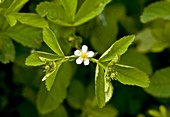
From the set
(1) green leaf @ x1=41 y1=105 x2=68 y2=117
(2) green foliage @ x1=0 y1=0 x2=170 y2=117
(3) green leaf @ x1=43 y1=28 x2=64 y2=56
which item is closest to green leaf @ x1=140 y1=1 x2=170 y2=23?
(2) green foliage @ x1=0 y1=0 x2=170 y2=117

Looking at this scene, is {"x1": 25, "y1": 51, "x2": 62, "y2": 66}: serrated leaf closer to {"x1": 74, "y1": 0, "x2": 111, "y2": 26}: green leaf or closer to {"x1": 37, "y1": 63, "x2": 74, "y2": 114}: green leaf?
{"x1": 74, "y1": 0, "x2": 111, "y2": 26}: green leaf

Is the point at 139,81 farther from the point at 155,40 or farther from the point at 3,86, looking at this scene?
the point at 3,86

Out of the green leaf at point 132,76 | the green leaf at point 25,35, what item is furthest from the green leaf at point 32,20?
the green leaf at point 132,76

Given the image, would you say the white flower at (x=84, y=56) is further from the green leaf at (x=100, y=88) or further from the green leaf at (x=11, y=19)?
the green leaf at (x=11, y=19)

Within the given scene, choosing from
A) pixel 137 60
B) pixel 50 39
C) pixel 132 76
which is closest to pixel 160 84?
pixel 137 60

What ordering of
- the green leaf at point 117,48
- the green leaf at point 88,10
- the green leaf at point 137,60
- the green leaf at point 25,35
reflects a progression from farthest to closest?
1. the green leaf at point 137,60
2. the green leaf at point 25,35
3. the green leaf at point 88,10
4. the green leaf at point 117,48

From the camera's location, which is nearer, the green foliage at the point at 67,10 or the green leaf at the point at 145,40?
the green foliage at the point at 67,10

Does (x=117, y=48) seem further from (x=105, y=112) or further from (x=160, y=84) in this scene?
(x=105, y=112)

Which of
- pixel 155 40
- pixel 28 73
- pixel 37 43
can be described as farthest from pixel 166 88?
pixel 28 73
